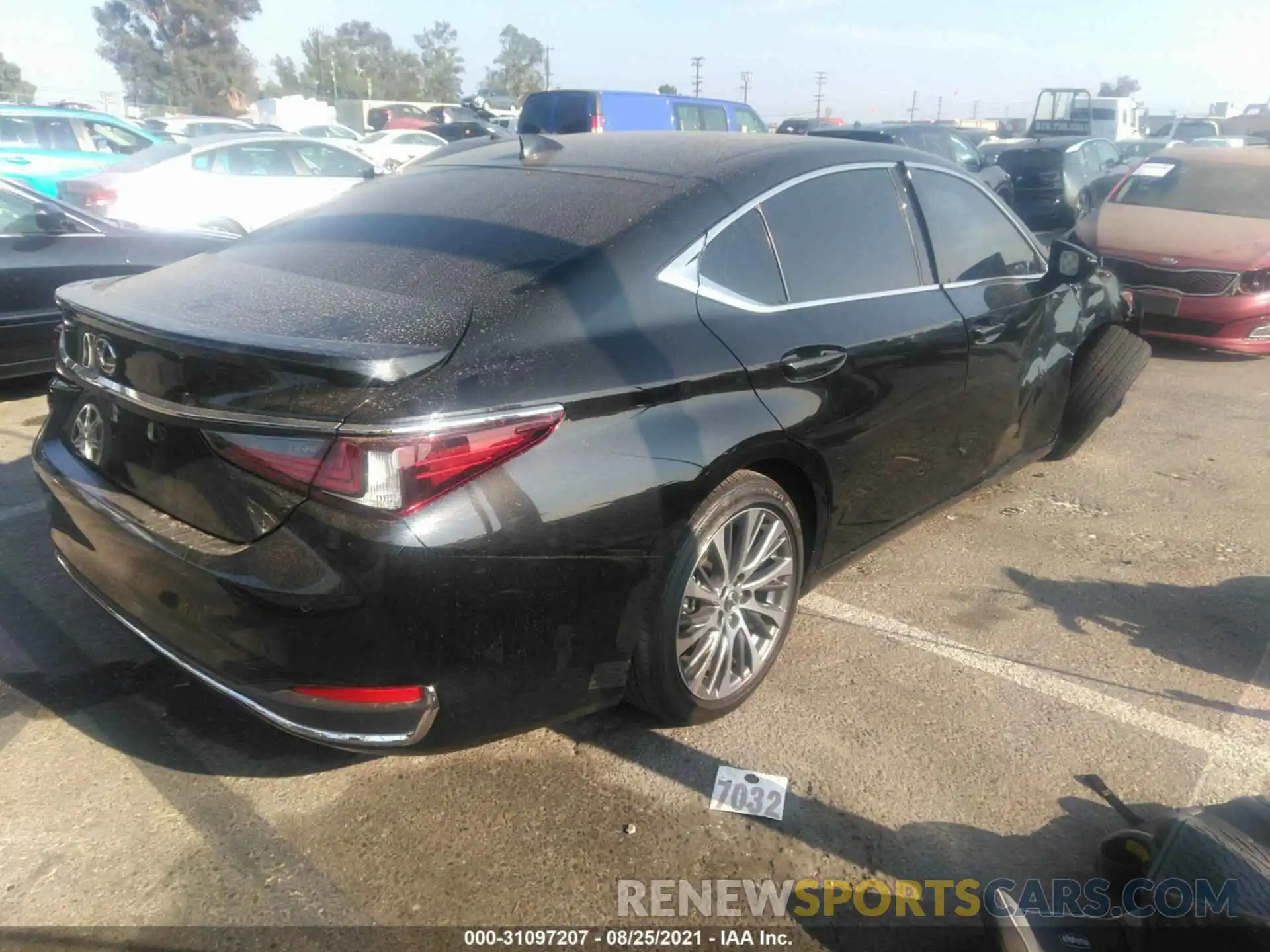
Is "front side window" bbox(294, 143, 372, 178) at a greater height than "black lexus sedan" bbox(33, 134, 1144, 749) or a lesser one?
lesser

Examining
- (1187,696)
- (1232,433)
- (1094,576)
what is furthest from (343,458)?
(1232,433)

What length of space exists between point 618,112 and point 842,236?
386 inches

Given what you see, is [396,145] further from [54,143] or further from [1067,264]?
[1067,264]

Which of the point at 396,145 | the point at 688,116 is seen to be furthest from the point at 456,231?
the point at 396,145

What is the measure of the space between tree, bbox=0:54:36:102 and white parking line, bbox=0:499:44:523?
57.8m

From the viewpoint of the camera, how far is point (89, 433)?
8.61 feet

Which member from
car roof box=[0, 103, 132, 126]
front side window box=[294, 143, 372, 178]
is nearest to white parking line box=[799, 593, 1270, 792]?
front side window box=[294, 143, 372, 178]

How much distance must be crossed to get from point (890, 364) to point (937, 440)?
50 cm

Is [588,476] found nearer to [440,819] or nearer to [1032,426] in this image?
[440,819]

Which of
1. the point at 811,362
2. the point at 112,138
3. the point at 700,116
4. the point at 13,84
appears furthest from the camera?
the point at 13,84

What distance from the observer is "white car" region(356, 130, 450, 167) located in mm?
20891

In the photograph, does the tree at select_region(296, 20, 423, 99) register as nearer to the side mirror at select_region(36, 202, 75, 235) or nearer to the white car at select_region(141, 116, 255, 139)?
the white car at select_region(141, 116, 255, 139)

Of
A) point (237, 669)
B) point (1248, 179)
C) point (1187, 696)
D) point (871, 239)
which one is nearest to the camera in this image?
point (237, 669)

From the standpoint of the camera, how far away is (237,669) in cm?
222
